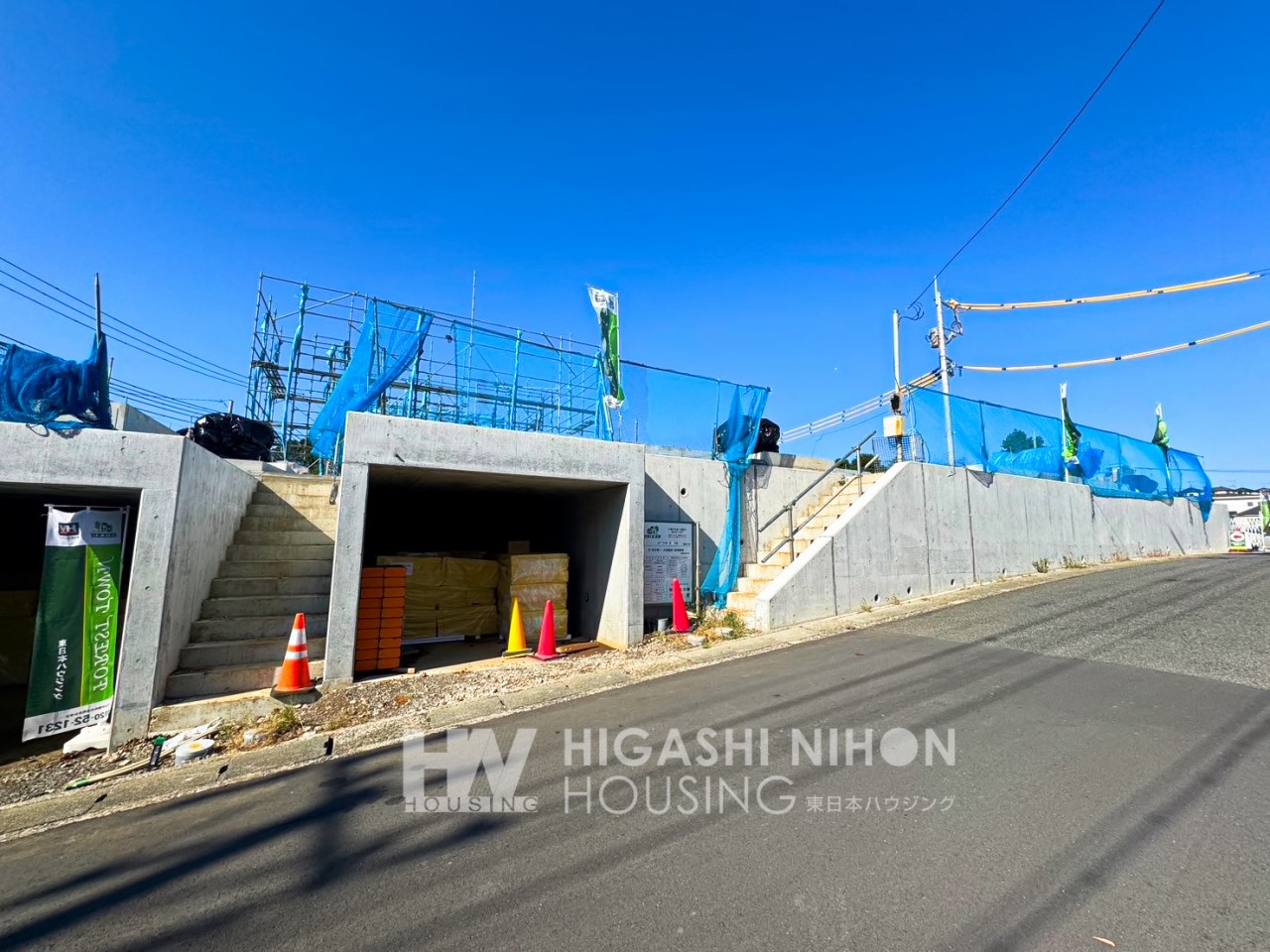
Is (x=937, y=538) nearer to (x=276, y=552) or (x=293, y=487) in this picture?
(x=276, y=552)

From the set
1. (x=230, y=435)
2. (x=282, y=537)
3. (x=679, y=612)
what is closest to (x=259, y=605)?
(x=282, y=537)

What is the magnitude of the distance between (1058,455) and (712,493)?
11.0 meters

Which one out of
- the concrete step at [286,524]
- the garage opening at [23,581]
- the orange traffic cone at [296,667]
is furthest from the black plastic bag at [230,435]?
the orange traffic cone at [296,667]

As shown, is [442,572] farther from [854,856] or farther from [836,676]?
[854,856]

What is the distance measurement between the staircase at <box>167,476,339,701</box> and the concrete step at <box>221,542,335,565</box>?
0.01 metres

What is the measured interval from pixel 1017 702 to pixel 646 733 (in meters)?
3.33

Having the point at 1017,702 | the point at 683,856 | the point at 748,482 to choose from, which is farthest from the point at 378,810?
the point at 748,482

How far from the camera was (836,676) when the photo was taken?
5.84 metres

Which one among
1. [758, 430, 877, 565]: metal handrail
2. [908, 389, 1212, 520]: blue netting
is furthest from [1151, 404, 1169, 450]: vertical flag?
[758, 430, 877, 565]: metal handrail

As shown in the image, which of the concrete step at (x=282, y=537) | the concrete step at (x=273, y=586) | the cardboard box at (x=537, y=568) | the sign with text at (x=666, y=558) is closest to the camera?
the concrete step at (x=273, y=586)

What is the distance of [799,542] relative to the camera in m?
10.1

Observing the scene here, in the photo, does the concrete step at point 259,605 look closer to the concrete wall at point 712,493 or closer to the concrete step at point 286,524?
the concrete step at point 286,524

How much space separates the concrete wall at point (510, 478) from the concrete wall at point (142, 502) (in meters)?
1.42

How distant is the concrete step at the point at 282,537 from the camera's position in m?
7.78
